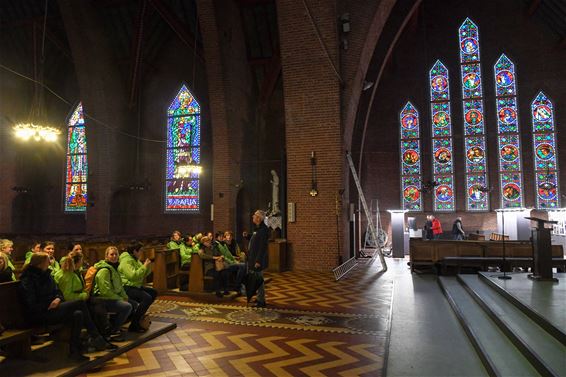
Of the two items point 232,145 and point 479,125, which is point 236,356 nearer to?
point 232,145

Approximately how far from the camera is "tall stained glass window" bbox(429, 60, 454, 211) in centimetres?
1606

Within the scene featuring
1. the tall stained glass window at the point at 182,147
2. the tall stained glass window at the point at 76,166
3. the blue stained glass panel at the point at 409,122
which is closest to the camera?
the blue stained glass panel at the point at 409,122

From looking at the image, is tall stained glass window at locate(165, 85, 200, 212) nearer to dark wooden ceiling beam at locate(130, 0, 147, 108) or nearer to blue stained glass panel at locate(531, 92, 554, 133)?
dark wooden ceiling beam at locate(130, 0, 147, 108)

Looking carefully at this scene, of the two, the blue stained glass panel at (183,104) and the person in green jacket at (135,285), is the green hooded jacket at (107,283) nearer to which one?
the person in green jacket at (135,285)

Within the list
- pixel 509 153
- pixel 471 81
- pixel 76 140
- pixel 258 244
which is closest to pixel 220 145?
pixel 258 244

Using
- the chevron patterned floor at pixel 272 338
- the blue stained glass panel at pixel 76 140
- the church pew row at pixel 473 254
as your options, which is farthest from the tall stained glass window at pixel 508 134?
the blue stained glass panel at pixel 76 140

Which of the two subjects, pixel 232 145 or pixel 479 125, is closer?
pixel 232 145

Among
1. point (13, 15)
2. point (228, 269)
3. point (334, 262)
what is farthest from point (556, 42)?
point (13, 15)

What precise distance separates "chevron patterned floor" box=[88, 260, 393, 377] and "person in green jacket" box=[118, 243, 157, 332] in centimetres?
40

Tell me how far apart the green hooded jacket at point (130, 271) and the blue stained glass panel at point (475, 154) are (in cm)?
1431

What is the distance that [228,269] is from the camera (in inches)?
277

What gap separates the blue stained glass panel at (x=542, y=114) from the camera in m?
15.2

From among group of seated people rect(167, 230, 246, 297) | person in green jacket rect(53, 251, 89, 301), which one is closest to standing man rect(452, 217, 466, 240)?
group of seated people rect(167, 230, 246, 297)

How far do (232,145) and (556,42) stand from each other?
41.4 feet
